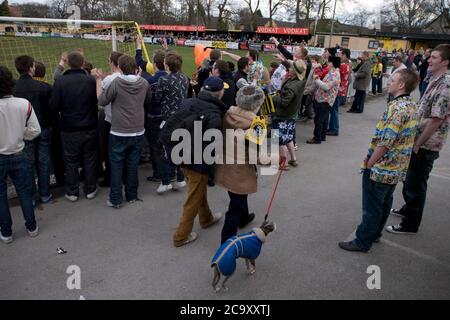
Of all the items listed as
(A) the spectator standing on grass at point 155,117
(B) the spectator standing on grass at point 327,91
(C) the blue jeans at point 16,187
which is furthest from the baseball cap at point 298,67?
(C) the blue jeans at point 16,187

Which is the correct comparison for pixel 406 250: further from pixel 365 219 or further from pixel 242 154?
pixel 242 154

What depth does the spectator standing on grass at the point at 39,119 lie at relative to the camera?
4145mm

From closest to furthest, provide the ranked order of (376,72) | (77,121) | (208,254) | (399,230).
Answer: (208,254)
(399,230)
(77,121)
(376,72)

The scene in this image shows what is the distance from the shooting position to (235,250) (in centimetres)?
297

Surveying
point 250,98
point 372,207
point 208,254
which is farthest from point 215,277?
point 372,207

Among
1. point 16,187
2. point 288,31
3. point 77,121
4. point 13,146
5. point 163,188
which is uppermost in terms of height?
point 288,31

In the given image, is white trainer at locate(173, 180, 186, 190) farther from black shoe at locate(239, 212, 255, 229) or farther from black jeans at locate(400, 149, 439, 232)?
black jeans at locate(400, 149, 439, 232)

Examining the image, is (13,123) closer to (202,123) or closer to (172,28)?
(202,123)

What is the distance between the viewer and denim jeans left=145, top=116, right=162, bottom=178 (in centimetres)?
520

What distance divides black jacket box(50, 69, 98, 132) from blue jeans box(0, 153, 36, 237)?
0.90m

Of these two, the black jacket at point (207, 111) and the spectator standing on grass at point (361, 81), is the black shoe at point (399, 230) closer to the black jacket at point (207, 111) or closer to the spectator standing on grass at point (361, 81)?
the black jacket at point (207, 111)

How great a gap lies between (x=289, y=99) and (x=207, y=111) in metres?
2.97

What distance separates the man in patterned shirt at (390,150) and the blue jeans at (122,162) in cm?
291
